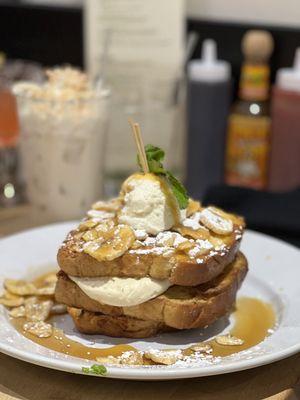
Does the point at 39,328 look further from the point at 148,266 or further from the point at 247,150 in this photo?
the point at 247,150

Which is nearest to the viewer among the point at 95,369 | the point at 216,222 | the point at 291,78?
the point at 95,369

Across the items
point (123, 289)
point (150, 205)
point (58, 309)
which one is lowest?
point (58, 309)

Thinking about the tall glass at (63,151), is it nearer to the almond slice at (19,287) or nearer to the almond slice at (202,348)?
the almond slice at (19,287)

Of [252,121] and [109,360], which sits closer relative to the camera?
[109,360]

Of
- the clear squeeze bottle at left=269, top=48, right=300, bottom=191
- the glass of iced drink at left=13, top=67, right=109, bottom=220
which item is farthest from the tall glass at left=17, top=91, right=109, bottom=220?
the clear squeeze bottle at left=269, top=48, right=300, bottom=191

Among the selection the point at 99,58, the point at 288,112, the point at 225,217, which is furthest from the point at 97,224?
the point at 99,58

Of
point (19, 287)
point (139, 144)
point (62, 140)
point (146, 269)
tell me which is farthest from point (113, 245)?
point (62, 140)

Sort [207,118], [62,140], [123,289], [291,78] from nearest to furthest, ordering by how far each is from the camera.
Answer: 1. [123,289]
2. [62,140]
3. [291,78]
4. [207,118]

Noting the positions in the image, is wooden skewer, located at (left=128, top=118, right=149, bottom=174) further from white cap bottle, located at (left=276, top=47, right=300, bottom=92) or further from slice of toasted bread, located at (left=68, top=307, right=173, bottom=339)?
white cap bottle, located at (left=276, top=47, right=300, bottom=92)
